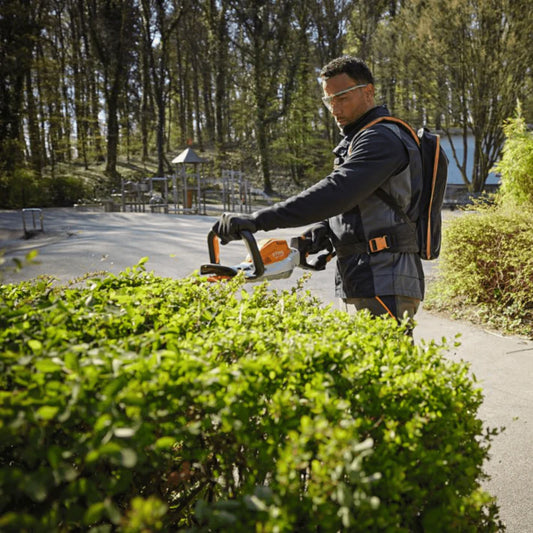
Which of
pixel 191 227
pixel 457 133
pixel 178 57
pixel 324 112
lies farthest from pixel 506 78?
pixel 178 57

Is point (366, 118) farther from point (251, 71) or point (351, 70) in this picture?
point (251, 71)

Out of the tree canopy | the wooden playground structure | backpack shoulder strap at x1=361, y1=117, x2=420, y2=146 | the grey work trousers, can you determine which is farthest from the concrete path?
the tree canopy

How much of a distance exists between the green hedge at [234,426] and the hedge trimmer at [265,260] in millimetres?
567

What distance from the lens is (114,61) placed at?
113ft

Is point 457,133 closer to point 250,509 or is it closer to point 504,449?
point 504,449

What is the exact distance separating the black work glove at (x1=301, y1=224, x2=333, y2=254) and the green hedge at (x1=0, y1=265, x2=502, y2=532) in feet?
3.99

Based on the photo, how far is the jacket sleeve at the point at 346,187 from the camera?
90.9 inches

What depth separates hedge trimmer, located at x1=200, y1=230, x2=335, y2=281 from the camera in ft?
7.93

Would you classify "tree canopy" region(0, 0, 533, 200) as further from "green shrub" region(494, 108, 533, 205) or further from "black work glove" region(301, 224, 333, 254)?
"black work glove" region(301, 224, 333, 254)

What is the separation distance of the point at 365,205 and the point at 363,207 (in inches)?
0.6

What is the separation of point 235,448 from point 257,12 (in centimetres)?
3256

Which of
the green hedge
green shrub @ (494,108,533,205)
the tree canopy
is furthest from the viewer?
the tree canopy

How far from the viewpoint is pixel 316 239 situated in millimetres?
3053

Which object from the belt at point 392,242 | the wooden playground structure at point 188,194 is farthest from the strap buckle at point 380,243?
the wooden playground structure at point 188,194
